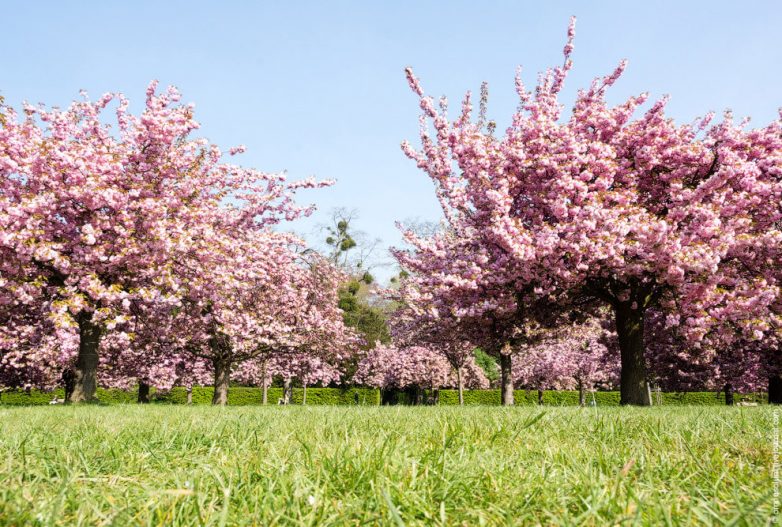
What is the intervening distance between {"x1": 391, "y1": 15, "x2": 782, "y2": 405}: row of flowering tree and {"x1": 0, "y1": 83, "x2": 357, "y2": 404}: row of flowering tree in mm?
5740

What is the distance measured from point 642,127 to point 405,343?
2353 centimetres

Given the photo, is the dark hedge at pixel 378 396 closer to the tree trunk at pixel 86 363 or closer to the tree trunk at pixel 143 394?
the tree trunk at pixel 143 394

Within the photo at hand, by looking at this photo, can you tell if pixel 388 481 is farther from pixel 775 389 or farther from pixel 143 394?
pixel 143 394

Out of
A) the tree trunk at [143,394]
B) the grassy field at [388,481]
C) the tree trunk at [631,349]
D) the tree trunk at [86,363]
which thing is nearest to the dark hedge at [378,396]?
the tree trunk at [143,394]

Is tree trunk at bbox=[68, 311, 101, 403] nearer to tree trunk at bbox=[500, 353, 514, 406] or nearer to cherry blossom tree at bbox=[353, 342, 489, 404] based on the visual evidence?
tree trunk at bbox=[500, 353, 514, 406]

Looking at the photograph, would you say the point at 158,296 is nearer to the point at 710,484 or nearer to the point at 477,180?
the point at 477,180

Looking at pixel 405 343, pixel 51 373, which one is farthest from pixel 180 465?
pixel 405 343

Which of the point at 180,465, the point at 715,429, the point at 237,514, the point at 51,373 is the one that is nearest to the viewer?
the point at 237,514

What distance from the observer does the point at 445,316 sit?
15.2 meters

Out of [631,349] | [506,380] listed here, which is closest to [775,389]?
[506,380]

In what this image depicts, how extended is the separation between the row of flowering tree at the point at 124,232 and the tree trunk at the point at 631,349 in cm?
1049

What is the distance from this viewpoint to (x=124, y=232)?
42.3ft

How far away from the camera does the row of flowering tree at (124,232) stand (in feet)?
42.0

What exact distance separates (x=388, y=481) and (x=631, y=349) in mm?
13737
